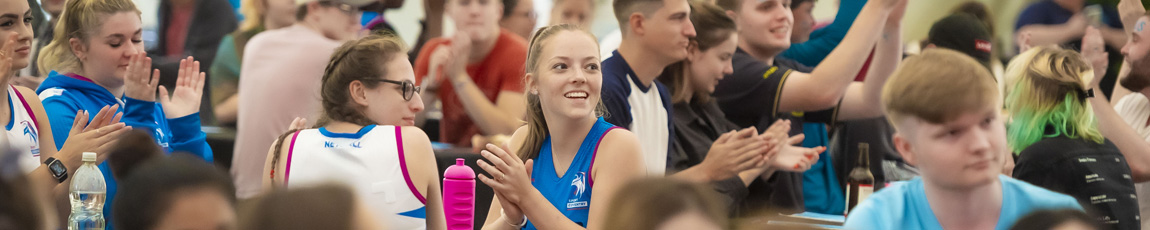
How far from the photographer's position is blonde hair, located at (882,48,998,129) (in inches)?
69.9

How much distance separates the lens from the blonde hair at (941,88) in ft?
5.82

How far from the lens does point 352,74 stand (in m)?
2.70

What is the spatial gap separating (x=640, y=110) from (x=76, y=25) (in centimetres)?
169

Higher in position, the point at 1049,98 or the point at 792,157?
the point at 1049,98

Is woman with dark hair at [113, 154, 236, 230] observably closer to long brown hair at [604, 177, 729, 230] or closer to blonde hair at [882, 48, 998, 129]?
long brown hair at [604, 177, 729, 230]

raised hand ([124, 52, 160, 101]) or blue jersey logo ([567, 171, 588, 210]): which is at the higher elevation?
raised hand ([124, 52, 160, 101])

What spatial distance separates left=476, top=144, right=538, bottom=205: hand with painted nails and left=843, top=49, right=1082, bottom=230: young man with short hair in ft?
2.38

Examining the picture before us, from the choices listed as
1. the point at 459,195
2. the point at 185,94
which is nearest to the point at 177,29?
the point at 185,94

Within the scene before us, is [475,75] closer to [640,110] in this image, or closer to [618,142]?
[640,110]

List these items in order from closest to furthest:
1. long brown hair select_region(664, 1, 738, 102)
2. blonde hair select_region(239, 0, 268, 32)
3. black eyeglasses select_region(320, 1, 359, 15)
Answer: long brown hair select_region(664, 1, 738, 102) < black eyeglasses select_region(320, 1, 359, 15) < blonde hair select_region(239, 0, 268, 32)

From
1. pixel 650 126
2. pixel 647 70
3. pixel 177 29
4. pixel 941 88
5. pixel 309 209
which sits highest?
pixel 309 209

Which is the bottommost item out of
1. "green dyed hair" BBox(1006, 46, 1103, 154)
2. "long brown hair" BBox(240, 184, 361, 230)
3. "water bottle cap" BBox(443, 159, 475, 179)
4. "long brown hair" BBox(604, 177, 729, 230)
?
"green dyed hair" BBox(1006, 46, 1103, 154)

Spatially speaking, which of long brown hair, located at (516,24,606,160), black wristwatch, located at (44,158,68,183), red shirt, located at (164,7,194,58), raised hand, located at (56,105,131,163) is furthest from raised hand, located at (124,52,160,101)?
red shirt, located at (164,7,194,58)

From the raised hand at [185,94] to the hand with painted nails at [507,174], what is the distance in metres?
1.45
